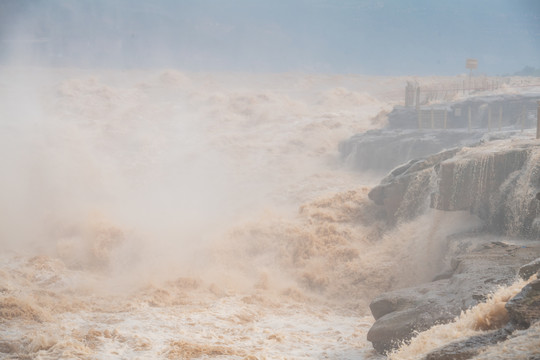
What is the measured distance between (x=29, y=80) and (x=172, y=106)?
40.0 feet

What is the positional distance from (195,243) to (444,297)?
24.9ft

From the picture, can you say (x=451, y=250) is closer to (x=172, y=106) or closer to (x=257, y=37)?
(x=172, y=106)

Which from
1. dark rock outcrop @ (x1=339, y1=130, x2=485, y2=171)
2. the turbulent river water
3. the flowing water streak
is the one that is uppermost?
dark rock outcrop @ (x1=339, y1=130, x2=485, y2=171)

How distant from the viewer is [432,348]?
5.18 metres

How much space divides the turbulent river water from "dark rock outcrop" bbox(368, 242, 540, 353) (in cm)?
44

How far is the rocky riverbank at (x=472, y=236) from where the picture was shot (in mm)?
5164

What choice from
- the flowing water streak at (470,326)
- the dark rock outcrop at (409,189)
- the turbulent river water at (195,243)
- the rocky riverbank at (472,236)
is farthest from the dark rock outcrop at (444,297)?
the dark rock outcrop at (409,189)

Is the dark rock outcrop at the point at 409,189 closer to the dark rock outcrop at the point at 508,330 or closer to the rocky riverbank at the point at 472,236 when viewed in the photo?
the rocky riverbank at the point at 472,236

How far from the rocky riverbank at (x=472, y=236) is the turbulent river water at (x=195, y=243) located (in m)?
0.47

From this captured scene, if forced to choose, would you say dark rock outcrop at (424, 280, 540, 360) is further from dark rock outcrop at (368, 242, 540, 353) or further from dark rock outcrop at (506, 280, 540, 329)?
dark rock outcrop at (368, 242, 540, 353)

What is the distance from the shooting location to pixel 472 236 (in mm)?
9766

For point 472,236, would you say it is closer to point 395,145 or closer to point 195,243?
point 195,243

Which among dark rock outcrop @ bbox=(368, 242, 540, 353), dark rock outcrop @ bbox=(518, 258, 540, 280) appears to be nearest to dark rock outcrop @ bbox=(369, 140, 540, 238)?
dark rock outcrop @ bbox=(368, 242, 540, 353)

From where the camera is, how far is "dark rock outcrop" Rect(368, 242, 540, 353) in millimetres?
6715
